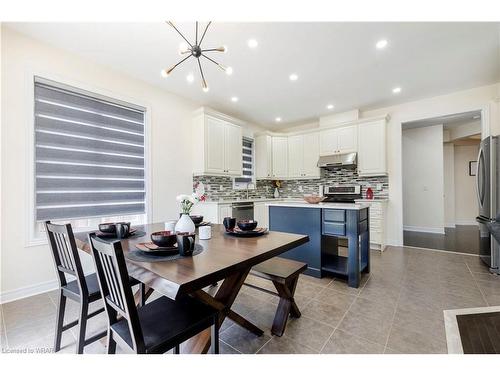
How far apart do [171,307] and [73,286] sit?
832 millimetres

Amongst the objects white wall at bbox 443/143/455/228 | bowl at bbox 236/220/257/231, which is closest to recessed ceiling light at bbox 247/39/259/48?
bowl at bbox 236/220/257/231

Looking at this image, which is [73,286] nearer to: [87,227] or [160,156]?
[87,227]

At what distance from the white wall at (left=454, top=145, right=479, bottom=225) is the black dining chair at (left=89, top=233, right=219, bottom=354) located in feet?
27.2

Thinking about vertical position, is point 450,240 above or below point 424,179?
below

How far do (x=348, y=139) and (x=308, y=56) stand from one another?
2363 mm

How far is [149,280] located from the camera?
967 millimetres

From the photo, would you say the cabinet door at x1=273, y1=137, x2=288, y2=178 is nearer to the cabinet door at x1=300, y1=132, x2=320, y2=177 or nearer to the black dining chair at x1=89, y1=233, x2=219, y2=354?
the cabinet door at x1=300, y1=132, x2=320, y2=177

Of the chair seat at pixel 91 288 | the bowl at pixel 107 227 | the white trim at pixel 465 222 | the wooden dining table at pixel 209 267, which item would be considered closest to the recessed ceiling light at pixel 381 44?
the wooden dining table at pixel 209 267

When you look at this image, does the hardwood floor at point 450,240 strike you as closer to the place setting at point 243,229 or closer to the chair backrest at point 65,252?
the place setting at point 243,229

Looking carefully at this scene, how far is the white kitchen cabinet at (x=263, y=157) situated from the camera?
5.50 metres

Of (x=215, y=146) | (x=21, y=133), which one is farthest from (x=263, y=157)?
(x=21, y=133)

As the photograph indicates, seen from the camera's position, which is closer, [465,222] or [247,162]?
[247,162]

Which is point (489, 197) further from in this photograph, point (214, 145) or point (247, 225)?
point (214, 145)

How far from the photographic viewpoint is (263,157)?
5508 millimetres
